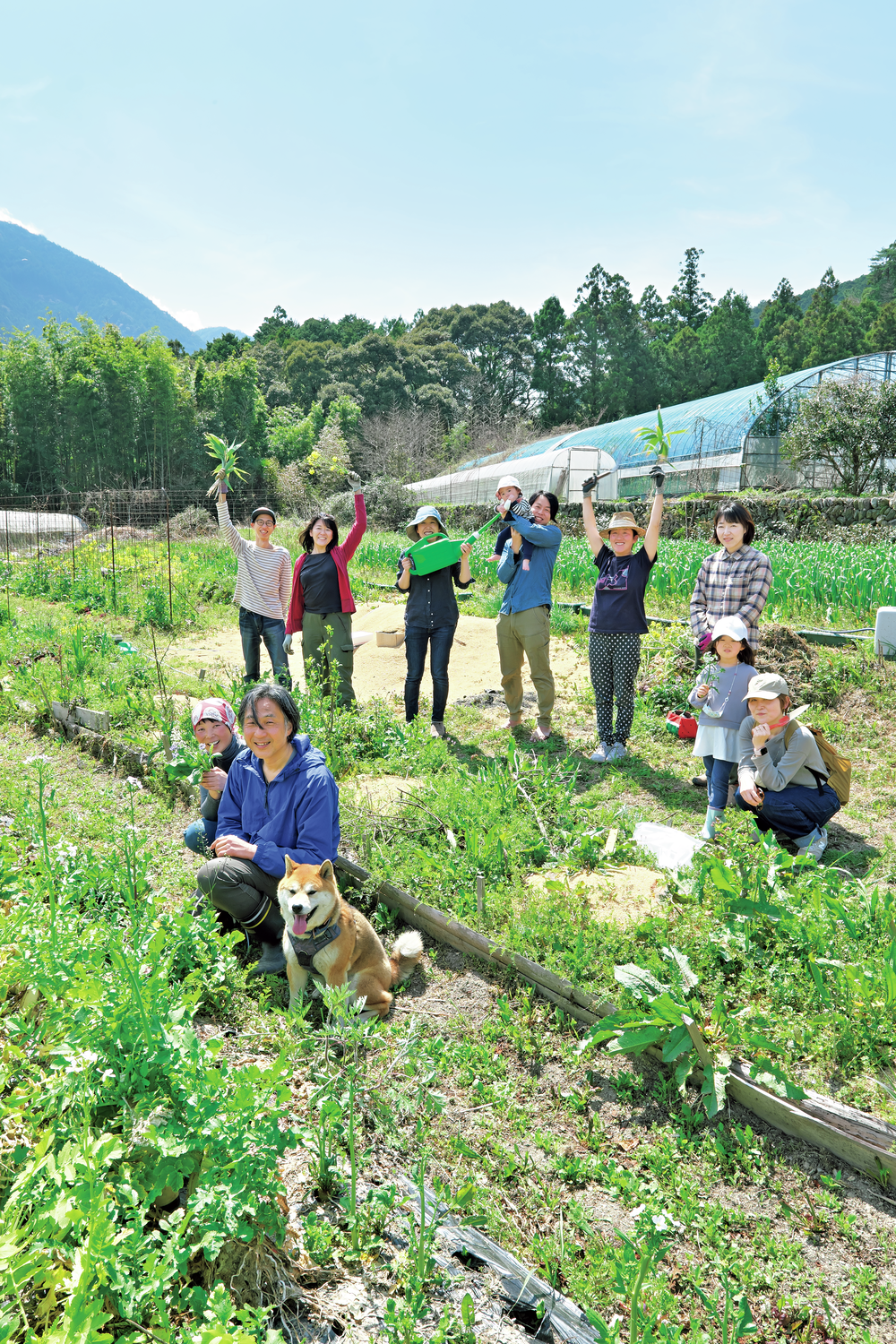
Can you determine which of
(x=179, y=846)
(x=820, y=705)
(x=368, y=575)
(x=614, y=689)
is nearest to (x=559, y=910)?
(x=179, y=846)

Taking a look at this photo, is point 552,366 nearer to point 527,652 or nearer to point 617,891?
point 527,652

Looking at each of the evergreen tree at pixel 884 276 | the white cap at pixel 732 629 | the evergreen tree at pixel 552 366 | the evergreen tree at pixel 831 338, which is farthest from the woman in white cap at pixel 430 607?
the evergreen tree at pixel 884 276

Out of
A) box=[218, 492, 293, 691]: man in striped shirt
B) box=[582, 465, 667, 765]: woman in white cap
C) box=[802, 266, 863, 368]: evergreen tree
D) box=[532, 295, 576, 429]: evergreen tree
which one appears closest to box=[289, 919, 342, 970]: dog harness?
box=[582, 465, 667, 765]: woman in white cap

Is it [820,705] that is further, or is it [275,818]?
[820,705]

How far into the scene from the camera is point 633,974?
8.47 feet

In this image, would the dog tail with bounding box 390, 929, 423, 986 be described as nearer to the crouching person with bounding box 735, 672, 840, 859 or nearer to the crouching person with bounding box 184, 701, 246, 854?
the crouching person with bounding box 184, 701, 246, 854

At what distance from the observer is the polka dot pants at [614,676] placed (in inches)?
209

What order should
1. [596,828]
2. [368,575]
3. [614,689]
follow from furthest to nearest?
[368,575] → [614,689] → [596,828]

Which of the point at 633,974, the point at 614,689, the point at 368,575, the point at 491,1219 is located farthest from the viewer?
the point at 368,575

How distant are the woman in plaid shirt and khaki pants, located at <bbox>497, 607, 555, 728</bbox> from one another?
137cm

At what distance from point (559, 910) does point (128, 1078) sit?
70.3 inches

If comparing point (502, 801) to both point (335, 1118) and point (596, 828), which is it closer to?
point (596, 828)

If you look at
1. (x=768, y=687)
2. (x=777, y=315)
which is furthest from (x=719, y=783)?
(x=777, y=315)

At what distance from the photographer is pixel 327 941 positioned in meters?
2.64
